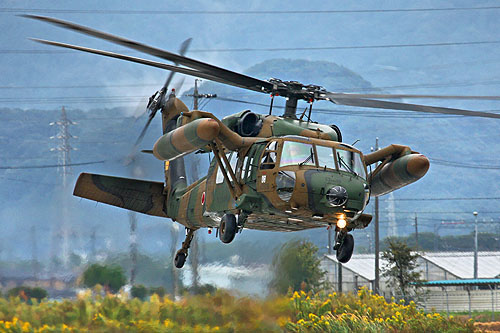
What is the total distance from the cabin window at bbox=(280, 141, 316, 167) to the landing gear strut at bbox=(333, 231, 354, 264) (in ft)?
7.56

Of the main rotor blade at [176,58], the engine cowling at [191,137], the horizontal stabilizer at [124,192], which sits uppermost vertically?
the main rotor blade at [176,58]

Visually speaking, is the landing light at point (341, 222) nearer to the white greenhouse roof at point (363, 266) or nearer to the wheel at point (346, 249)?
the wheel at point (346, 249)

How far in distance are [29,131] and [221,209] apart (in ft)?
401

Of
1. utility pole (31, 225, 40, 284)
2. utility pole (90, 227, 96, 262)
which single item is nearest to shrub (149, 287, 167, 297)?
utility pole (90, 227, 96, 262)

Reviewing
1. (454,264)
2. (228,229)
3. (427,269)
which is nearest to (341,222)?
(228,229)

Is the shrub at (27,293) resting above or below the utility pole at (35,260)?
below

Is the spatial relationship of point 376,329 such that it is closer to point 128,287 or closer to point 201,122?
point 128,287

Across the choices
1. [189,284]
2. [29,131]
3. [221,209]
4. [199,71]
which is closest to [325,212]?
[221,209]

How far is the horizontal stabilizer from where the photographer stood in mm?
17188

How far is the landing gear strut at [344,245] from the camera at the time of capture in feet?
48.0

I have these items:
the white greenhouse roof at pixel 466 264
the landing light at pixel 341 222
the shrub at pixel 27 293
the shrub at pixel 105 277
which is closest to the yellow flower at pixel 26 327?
the shrub at pixel 27 293

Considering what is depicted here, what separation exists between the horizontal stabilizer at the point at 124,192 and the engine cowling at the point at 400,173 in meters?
5.88

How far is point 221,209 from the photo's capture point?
582 inches

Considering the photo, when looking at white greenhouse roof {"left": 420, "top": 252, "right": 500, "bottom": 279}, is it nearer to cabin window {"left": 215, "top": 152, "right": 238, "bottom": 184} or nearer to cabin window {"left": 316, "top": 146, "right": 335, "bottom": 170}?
cabin window {"left": 215, "top": 152, "right": 238, "bottom": 184}
